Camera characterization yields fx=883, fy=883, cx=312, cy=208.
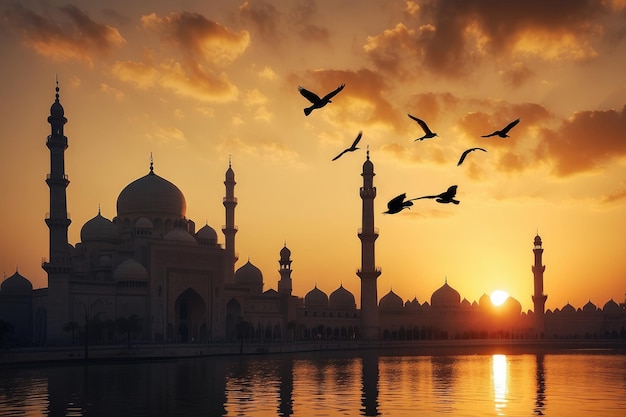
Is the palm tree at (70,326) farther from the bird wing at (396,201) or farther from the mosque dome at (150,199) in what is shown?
the bird wing at (396,201)

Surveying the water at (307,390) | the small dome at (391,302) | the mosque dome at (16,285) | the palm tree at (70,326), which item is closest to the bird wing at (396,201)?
the water at (307,390)

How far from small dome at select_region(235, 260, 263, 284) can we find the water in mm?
25024

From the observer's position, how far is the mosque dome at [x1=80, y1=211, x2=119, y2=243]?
57531mm

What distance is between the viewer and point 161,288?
177ft

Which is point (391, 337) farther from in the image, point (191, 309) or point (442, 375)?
point (442, 375)

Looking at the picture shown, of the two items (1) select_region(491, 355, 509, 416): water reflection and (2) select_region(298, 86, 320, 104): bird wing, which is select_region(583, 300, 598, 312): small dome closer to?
(1) select_region(491, 355, 509, 416): water reflection

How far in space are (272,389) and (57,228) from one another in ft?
76.9

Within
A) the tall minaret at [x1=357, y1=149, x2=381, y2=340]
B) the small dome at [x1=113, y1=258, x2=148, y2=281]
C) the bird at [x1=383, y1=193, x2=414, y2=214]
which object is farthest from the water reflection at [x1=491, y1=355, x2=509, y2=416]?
the small dome at [x1=113, y1=258, x2=148, y2=281]

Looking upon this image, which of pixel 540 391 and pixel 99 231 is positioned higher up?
pixel 99 231

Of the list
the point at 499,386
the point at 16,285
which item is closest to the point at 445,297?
the point at 16,285

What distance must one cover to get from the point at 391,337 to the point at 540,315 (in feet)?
50.2

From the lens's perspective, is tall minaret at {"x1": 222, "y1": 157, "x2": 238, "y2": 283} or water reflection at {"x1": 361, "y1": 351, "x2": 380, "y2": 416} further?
tall minaret at {"x1": 222, "y1": 157, "x2": 238, "y2": 283}

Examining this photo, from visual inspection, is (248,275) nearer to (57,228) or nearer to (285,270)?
(285,270)

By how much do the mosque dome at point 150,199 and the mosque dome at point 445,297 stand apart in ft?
100.0
